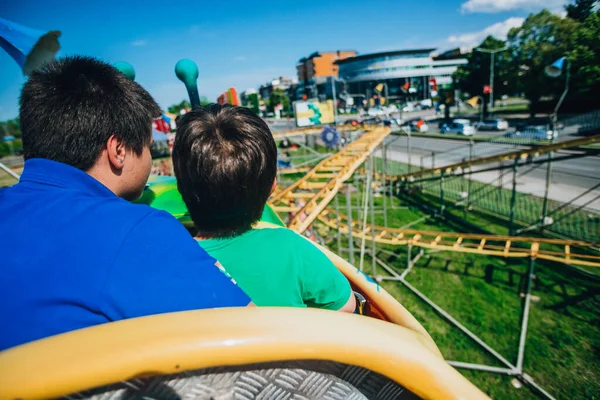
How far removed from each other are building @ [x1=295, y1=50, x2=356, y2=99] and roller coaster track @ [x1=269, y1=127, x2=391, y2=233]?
2679 inches

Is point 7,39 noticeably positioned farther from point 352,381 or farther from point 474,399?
point 474,399

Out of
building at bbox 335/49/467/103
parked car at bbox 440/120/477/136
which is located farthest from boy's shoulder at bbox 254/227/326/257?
building at bbox 335/49/467/103

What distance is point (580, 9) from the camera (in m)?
2.76

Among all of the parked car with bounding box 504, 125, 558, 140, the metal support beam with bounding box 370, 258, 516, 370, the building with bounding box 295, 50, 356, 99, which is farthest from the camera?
the building with bounding box 295, 50, 356, 99

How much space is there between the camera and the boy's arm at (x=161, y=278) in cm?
64

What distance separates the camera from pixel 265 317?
0.56m

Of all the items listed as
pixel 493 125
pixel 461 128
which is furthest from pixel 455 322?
pixel 493 125

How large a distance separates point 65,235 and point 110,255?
12 centimetres

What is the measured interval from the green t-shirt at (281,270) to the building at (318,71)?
2952 inches

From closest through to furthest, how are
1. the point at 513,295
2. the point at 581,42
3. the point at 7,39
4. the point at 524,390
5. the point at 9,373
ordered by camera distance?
the point at 9,373
the point at 7,39
the point at 581,42
the point at 524,390
the point at 513,295

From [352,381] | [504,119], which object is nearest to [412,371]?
[352,381]

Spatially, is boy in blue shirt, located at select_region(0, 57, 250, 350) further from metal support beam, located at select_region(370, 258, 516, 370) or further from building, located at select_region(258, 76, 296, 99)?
building, located at select_region(258, 76, 296, 99)

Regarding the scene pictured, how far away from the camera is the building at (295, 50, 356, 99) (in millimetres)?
74000

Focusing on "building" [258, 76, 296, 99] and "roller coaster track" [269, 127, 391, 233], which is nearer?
"roller coaster track" [269, 127, 391, 233]
